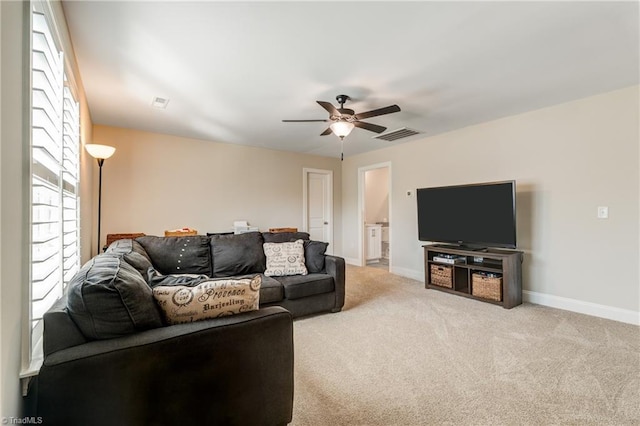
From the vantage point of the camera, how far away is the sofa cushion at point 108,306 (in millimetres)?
1142

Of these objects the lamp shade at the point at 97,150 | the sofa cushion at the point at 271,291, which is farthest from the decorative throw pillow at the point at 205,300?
the lamp shade at the point at 97,150

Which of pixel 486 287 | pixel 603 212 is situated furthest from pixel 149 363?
pixel 603 212

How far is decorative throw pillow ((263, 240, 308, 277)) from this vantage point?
3.34m

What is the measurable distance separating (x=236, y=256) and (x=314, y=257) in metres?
0.90

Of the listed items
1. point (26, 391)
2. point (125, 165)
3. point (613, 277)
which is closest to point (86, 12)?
point (26, 391)

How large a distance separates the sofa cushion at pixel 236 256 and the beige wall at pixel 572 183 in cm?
318

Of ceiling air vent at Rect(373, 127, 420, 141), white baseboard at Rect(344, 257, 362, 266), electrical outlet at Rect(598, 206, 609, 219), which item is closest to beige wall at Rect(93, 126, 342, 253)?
white baseboard at Rect(344, 257, 362, 266)

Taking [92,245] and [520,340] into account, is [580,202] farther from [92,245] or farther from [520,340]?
[92,245]

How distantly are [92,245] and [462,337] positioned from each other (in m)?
4.47

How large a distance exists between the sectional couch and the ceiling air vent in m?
3.67

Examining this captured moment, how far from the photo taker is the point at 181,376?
46.2 inches

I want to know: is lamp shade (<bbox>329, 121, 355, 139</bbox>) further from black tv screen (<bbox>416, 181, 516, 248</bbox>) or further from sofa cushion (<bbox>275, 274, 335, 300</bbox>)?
black tv screen (<bbox>416, 181, 516, 248</bbox>)

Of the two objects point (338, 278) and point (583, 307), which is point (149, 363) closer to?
point (338, 278)

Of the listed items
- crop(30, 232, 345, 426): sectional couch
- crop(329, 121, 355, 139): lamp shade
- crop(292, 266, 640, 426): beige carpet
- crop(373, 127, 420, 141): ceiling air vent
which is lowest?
crop(292, 266, 640, 426): beige carpet
